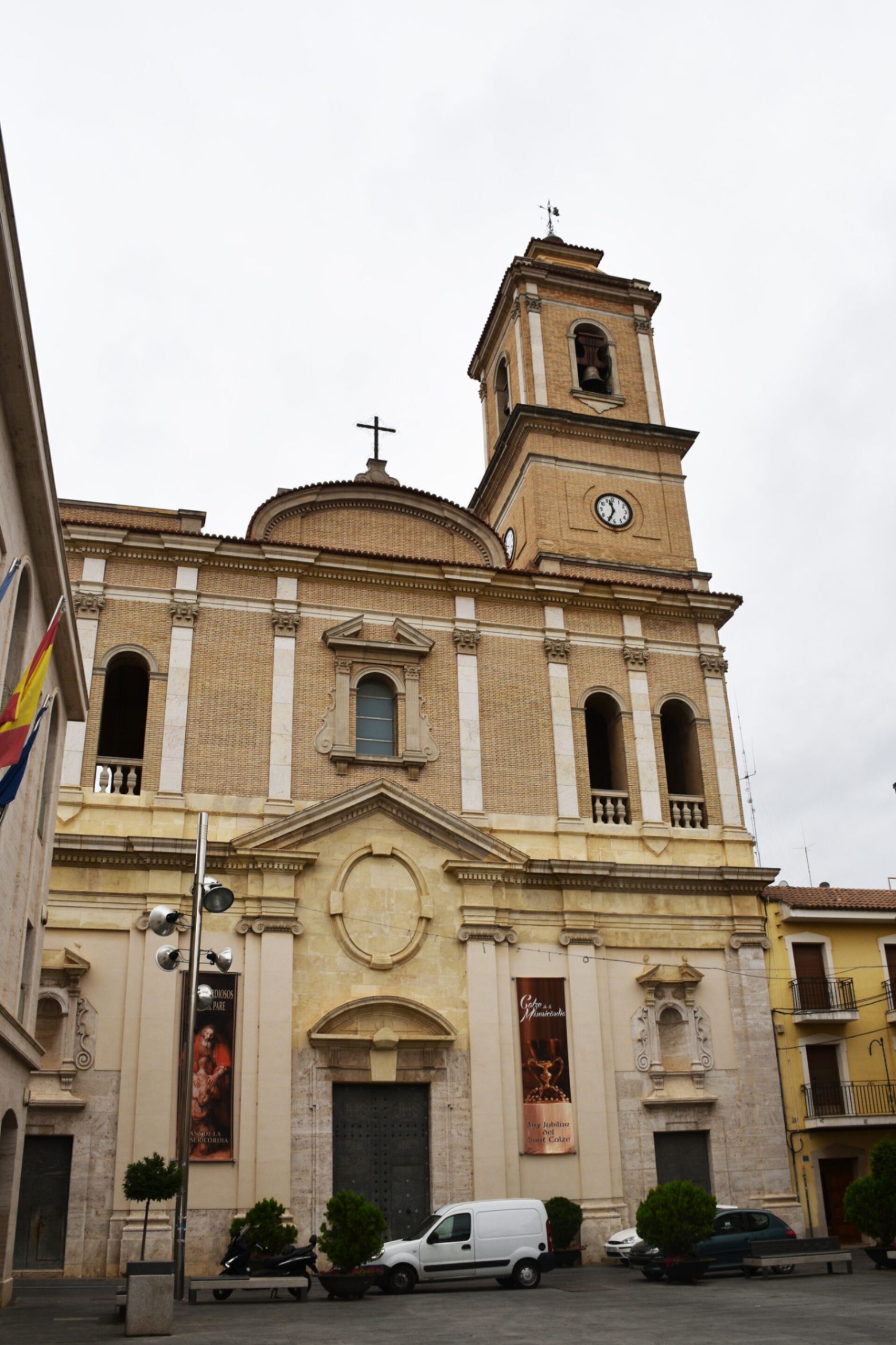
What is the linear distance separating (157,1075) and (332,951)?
3.95 metres

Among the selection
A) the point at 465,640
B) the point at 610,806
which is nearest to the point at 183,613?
the point at 465,640

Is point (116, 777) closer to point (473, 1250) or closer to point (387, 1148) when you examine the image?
point (387, 1148)

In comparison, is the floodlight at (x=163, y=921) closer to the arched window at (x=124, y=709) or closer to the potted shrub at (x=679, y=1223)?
the potted shrub at (x=679, y=1223)

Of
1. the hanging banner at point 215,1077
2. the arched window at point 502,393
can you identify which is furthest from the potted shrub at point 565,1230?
the arched window at point 502,393

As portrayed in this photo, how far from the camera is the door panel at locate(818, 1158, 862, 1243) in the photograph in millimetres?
24875

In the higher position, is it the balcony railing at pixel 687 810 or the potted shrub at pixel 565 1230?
the balcony railing at pixel 687 810

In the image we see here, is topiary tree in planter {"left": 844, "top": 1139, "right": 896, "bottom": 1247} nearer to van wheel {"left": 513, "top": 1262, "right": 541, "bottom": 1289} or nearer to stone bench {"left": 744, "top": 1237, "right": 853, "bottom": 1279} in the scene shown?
stone bench {"left": 744, "top": 1237, "right": 853, "bottom": 1279}

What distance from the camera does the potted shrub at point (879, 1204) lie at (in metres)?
19.4

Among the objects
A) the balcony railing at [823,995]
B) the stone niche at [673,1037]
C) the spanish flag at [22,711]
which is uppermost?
the spanish flag at [22,711]

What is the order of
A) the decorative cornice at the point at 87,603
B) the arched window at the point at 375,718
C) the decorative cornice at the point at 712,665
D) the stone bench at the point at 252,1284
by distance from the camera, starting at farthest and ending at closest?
the decorative cornice at the point at 712,665 → the arched window at the point at 375,718 → the decorative cornice at the point at 87,603 → the stone bench at the point at 252,1284

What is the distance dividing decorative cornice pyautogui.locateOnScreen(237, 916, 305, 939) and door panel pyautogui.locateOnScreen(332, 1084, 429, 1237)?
3106 millimetres

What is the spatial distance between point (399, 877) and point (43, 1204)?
8.68 meters

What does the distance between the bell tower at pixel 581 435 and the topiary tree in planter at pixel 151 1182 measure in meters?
15.8

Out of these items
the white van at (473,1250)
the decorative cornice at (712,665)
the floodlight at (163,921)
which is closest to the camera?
the floodlight at (163,921)
